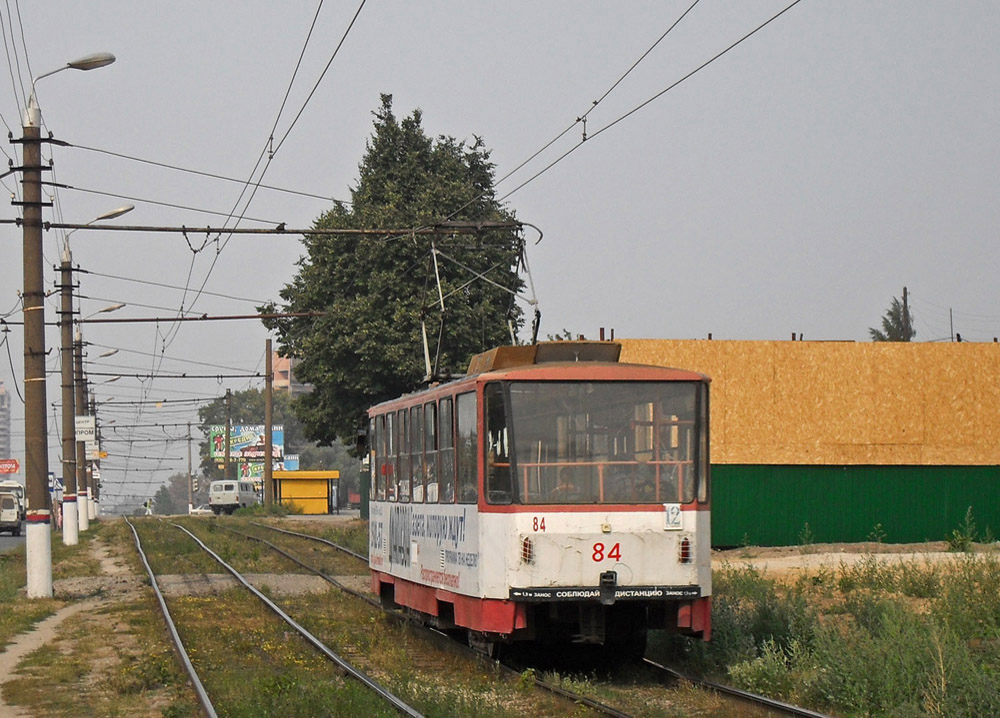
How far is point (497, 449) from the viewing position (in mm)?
12523

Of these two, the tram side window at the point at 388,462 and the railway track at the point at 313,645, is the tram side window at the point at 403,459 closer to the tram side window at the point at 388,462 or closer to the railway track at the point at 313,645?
the tram side window at the point at 388,462

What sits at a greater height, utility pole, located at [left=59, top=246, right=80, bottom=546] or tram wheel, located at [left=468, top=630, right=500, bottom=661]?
utility pole, located at [left=59, top=246, right=80, bottom=546]

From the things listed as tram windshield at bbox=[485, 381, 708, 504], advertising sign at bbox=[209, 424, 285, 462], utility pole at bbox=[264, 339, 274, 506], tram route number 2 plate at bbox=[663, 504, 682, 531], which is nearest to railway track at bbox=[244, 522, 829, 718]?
tram route number 2 plate at bbox=[663, 504, 682, 531]

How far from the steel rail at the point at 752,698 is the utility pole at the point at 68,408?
2625 centimetres

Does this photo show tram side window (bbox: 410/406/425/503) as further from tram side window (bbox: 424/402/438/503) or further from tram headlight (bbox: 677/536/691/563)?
tram headlight (bbox: 677/536/691/563)

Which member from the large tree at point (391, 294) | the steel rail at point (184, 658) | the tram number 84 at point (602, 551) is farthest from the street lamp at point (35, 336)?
the large tree at point (391, 294)

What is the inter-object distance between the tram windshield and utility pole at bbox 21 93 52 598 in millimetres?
11161

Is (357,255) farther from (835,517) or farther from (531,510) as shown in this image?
(531,510)

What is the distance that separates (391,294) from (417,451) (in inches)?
1104

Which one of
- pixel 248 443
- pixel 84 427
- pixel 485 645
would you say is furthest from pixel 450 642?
pixel 248 443

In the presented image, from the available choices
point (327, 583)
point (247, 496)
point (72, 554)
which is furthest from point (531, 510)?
point (247, 496)

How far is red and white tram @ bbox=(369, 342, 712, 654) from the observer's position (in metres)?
12.2

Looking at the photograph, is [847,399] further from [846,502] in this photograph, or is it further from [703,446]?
[703,446]

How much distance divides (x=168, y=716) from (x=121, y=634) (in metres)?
6.60
